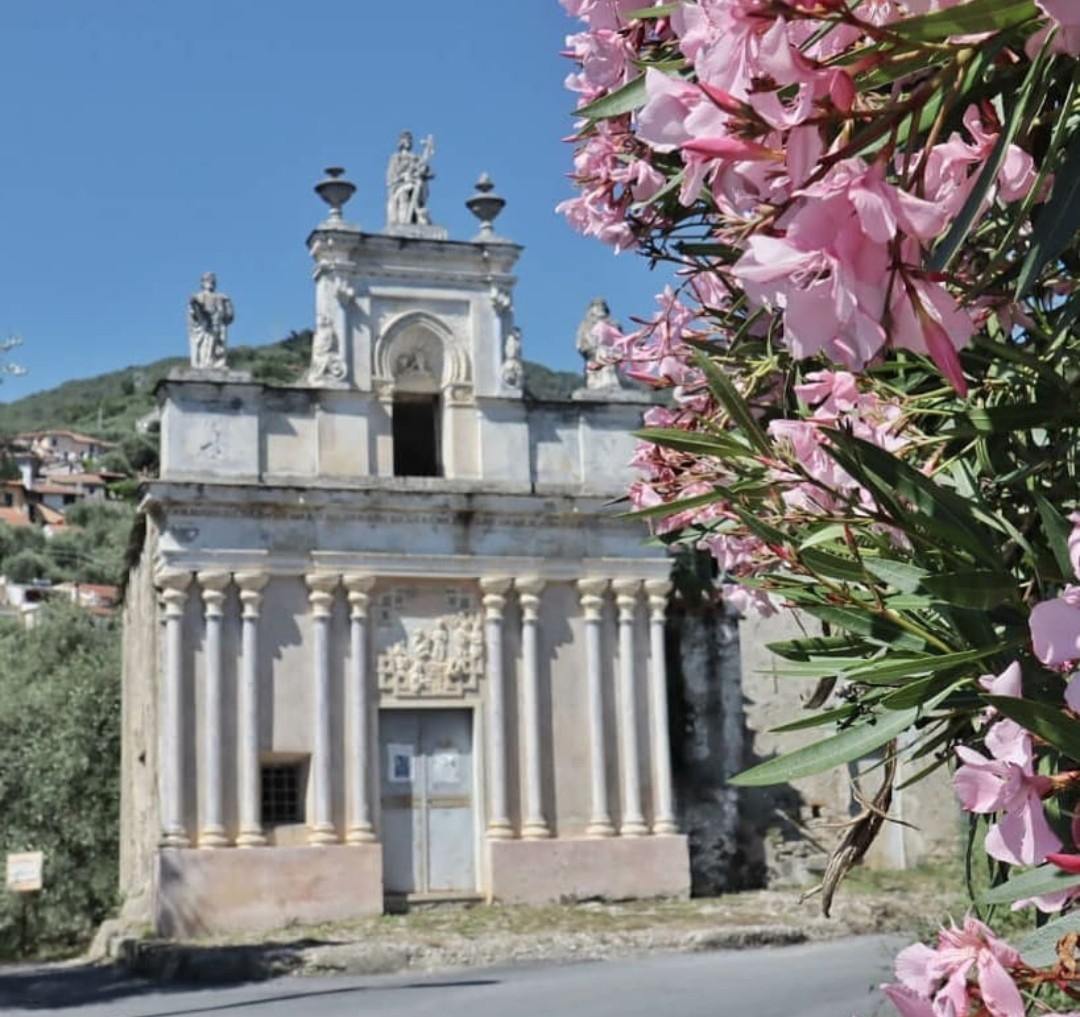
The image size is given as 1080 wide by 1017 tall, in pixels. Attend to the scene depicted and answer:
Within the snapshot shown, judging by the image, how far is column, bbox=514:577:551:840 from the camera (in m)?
22.6

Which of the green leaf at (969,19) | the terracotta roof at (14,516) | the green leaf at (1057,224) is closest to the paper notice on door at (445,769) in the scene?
the green leaf at (1057,224)

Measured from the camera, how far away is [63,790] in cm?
2641

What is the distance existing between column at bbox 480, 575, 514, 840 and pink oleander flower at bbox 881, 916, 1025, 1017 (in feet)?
66.2

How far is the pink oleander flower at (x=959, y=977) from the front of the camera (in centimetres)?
229

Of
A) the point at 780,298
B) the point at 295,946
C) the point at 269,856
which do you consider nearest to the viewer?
the point at 780,298

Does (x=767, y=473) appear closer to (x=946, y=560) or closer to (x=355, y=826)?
(x=946, y=560)

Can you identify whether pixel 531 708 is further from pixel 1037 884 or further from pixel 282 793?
pixel 1037 884

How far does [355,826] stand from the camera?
21781 millimetres

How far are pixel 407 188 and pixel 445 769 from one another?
7818 millimetres

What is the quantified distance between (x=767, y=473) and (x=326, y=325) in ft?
66.0

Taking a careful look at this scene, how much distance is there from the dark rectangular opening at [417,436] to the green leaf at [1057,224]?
22.3m

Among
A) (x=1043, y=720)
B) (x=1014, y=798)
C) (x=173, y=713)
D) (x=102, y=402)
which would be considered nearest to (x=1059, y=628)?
(x=1043, y=720)

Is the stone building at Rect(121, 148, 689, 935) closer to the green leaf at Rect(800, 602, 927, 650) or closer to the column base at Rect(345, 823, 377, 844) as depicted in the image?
the column base at Rect(345, 823, 377, 844)

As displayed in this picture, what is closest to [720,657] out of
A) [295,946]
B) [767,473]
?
[295,946]
